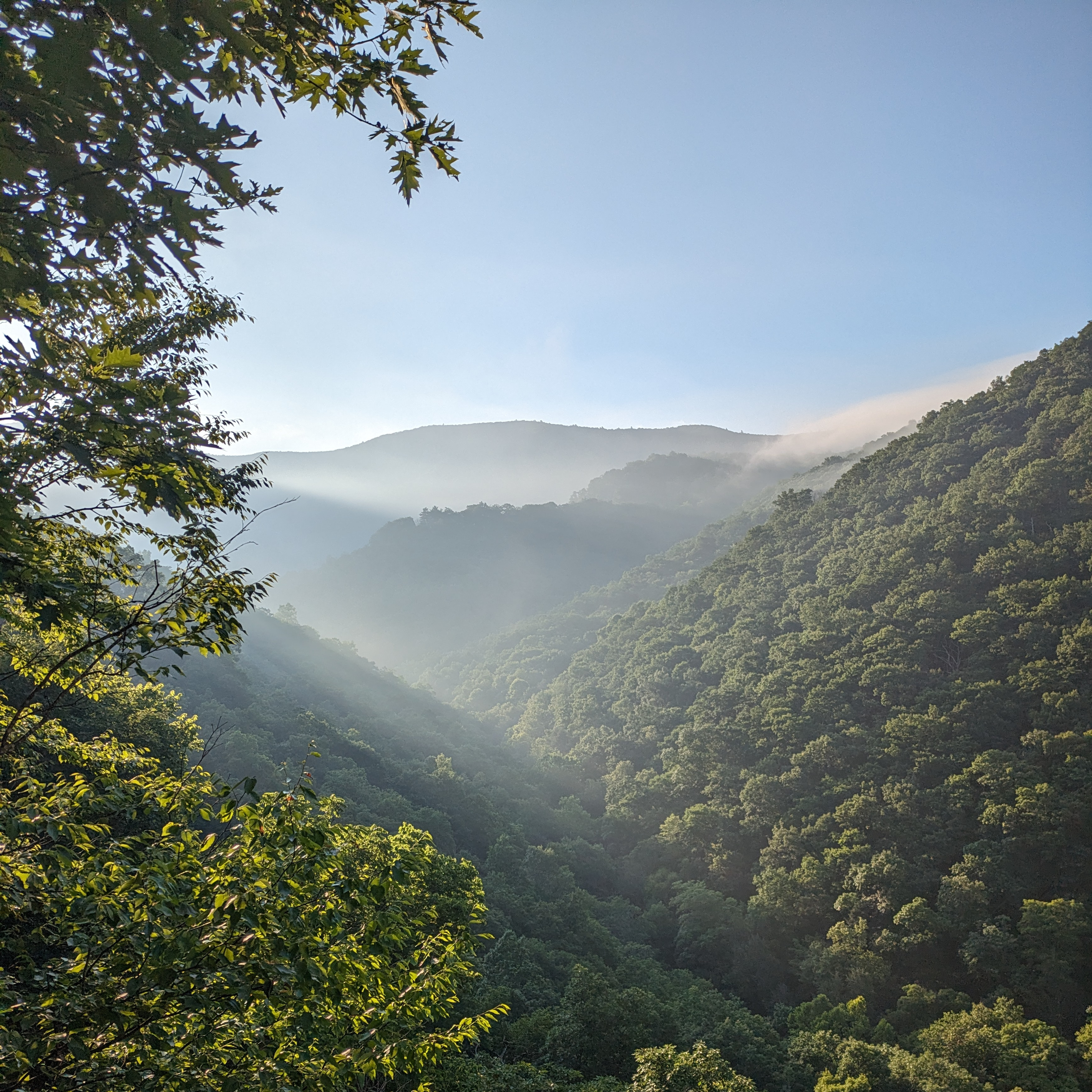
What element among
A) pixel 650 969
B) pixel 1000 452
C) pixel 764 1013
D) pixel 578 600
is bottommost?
pixel 764 1013

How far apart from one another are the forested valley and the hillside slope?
0.30m

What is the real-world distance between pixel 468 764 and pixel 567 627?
235 feet

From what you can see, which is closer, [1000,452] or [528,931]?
[528,931]

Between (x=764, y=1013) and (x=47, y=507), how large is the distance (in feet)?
148

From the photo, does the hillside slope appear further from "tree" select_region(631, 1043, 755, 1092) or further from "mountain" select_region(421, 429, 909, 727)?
"mountain" select_region(421, 429, 909, 727)

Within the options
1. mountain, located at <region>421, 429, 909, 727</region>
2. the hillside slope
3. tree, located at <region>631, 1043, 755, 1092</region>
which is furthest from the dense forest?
mountain, located at <region>421, 429, 909, 727</region>

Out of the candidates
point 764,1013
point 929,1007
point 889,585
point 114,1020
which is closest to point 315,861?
point 114,1020

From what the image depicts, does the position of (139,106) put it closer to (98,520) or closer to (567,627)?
(98,520)

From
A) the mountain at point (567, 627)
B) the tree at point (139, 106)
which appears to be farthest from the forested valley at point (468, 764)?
the mountain at point (567, 627)

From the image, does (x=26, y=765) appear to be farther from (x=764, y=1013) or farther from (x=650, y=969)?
(x=764, y=1013)

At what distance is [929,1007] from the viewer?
3072 centimetres

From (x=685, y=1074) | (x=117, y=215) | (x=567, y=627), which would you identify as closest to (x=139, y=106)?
(x=117, y=215)

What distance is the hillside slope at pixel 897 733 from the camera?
115 feet

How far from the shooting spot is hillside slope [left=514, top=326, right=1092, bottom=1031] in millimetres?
35188
